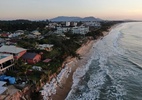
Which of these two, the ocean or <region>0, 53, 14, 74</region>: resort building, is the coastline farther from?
<region>0, 53, 14, 74</region>: resort building

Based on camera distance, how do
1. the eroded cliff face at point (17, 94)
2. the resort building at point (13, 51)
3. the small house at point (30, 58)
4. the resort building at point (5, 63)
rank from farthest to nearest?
the small house at point (30, 58)
the resort building at point (13, 51)
the resort building at point (5, 63)
the eroded cliff face at point (17, 94)

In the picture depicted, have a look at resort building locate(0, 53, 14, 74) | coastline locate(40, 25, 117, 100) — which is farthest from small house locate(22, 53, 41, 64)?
coastline locate(40, 25, 117, 100)

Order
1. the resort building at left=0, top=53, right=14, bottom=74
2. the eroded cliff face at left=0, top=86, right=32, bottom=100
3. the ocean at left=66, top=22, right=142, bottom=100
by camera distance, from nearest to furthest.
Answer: the eroded cliff face at left=0, top=86, right=32, bottom=100, the ocean at left=66, top=22, right=142, bottom=100, the resort building at left=0, top=53, right=14, bottom=74

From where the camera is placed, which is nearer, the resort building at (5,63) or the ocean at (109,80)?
the ocean at (109,80)

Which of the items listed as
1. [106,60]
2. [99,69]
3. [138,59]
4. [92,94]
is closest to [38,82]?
[92,94]

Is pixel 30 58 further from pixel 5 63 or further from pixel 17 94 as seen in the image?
pixel 17 94

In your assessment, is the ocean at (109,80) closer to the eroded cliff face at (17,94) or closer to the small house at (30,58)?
the eroded cliff face at (17,94)

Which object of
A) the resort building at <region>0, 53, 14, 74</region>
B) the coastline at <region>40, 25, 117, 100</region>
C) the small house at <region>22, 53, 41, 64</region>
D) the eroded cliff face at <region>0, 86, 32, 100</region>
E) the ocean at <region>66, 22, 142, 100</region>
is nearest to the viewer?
the eroded cliff face at <region>0, 86, 32, 100</region>

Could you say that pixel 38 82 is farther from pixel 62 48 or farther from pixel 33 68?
pixel 62 48

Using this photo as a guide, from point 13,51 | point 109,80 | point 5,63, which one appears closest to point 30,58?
point 13,51

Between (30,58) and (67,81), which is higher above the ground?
(30,58)

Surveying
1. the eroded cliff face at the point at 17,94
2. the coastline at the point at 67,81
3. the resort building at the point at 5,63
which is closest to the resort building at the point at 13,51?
the resort building at the point at 5,63
